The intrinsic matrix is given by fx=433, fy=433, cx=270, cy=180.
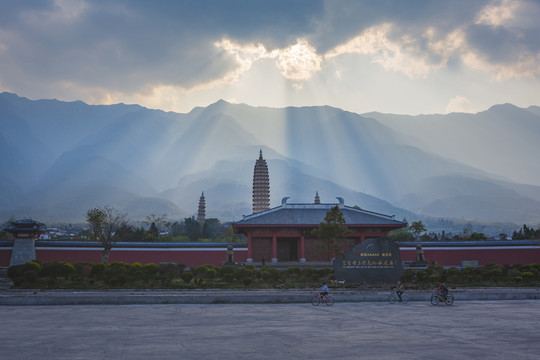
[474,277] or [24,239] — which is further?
[24,239]

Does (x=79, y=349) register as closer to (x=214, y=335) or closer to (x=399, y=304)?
(x=214, y=335)

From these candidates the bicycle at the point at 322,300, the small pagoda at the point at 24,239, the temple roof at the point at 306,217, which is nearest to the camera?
the bicycle at the point at 322,300

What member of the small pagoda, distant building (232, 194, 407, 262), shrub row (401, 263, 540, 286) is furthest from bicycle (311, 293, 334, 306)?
the small pagoda

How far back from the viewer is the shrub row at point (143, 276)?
87.6 ft

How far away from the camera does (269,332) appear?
43.0 ft

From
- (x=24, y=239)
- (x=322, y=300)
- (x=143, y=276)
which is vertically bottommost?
(x=322, y=300)

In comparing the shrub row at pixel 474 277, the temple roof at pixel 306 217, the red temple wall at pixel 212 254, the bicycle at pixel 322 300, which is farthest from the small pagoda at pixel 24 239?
the shrub row at pixel 474 277

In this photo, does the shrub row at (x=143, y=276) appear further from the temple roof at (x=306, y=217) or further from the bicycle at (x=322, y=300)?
the temple roof at (x=306, y=217)

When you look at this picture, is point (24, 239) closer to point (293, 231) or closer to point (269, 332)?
point (293, 231)

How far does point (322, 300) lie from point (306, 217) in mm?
25451

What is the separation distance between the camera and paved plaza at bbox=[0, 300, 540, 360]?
34.7 ft

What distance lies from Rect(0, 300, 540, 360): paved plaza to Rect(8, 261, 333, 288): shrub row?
8069 millimetres

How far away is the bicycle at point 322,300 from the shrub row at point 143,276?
7.30 m

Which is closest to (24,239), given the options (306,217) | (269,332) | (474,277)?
(306,217)
